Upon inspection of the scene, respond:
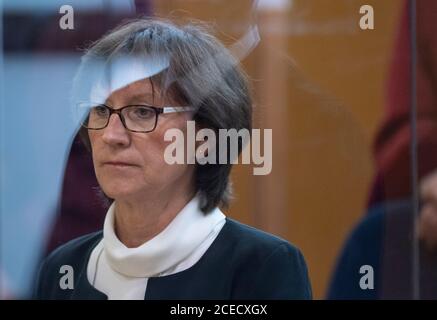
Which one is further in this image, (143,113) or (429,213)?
(429,213)

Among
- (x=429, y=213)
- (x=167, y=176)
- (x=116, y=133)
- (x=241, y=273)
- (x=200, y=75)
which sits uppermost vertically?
(x=200, y=75)

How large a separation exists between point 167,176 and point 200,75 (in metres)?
0.25

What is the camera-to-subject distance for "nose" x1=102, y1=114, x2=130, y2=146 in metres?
1.94

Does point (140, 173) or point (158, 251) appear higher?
point (140, 173)

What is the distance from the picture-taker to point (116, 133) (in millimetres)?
1939

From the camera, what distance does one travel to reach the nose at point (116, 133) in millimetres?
1937

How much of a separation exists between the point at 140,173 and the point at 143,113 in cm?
14

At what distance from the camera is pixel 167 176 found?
1979 millimetres

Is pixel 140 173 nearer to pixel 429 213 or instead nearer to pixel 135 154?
pixel 135 154

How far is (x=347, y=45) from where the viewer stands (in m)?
2.05

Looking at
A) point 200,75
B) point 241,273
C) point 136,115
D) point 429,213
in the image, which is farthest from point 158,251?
point 429,213

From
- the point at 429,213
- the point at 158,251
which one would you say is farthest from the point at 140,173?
the point at 429,213

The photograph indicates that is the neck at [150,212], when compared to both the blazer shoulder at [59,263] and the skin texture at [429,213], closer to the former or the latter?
the blazer shoulder at [59,263]

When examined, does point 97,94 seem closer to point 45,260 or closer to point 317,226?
point 45,260
